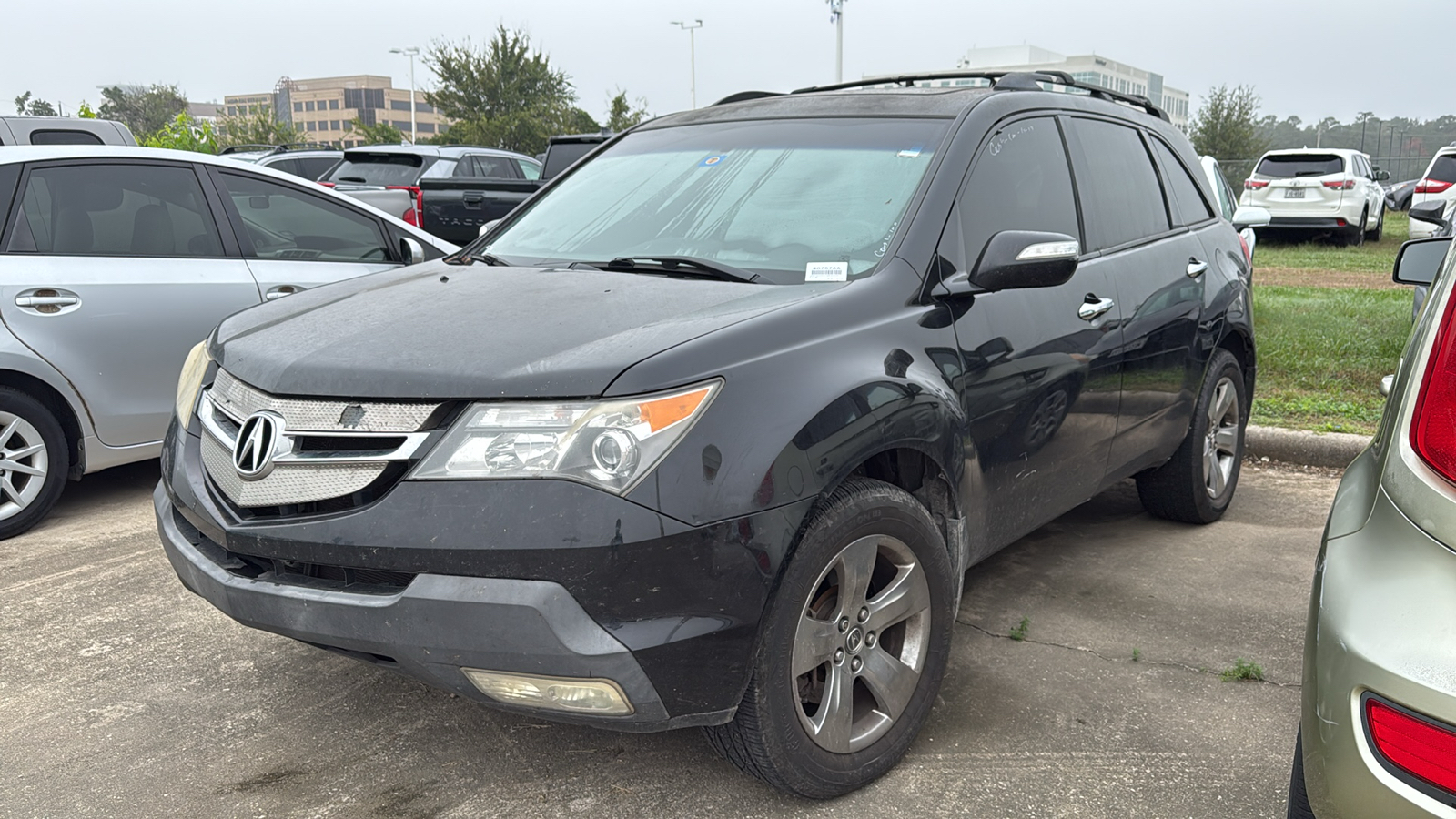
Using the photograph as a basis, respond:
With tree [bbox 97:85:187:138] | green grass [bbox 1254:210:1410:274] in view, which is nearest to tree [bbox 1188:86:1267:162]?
green grass [bbox 1254:210:1410:274]

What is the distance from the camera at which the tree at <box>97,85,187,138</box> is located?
75.7m

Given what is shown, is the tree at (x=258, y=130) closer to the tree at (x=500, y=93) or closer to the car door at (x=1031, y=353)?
the tree at (x=500, y=93)

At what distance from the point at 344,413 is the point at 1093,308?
7.65 feet

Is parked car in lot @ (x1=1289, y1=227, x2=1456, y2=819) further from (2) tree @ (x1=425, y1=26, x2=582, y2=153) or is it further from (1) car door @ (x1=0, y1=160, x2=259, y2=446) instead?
(2) tree @ (x1=425, y1=26, x2=582, y2=153)

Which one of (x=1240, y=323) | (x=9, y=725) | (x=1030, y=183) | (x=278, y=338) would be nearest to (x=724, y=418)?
(x=278, y=338)

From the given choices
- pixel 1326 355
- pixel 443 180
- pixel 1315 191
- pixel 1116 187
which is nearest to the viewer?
pixel 1116 187

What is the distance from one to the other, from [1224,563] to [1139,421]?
0.80 meters

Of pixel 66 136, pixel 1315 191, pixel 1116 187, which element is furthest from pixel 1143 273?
pixel 1315 191

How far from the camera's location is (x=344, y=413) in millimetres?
2506

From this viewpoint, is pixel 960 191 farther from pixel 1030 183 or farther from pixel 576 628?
pixel 576 628

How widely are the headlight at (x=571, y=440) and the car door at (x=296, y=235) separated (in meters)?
A: 3.55

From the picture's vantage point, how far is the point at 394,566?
93.5 inches

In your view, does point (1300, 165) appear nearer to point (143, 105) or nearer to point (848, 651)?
point (848, 651)

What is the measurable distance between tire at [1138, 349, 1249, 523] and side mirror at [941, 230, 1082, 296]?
5.69ft
